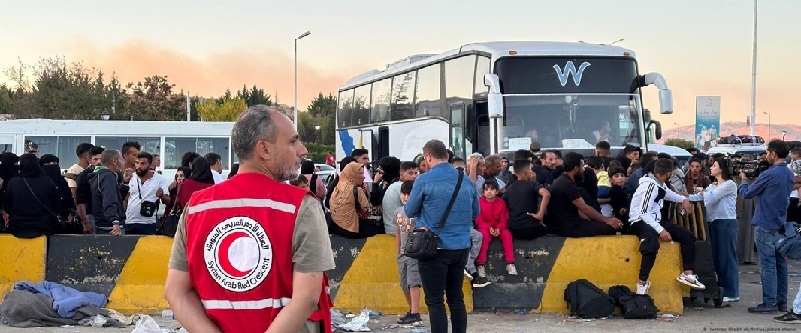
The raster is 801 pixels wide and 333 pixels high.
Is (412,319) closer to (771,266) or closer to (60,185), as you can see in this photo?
(771,266)

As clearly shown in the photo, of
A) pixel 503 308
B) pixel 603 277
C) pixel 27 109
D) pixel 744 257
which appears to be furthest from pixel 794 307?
pixel 27 109

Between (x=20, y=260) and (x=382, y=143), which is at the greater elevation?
(x=382, y=143)

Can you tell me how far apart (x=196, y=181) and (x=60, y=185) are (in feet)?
7.17

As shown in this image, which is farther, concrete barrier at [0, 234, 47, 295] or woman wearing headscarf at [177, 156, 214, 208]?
concrete barrier at [0, 234, 47, 295]

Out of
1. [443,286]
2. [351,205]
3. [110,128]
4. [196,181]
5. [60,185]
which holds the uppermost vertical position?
[110,128]

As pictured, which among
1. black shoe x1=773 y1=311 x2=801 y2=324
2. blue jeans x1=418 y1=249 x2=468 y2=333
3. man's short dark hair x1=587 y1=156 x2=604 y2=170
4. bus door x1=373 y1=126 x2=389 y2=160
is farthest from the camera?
bus door x1=373 y1=126 x2=389 y2=160

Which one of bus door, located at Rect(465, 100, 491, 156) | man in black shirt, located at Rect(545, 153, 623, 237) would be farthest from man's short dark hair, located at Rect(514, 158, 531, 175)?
bus door, located at Rect(465, 100, 491, 156)

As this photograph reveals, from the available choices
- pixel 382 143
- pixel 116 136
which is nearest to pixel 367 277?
pixel 382 143

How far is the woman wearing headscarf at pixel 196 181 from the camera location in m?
11.8

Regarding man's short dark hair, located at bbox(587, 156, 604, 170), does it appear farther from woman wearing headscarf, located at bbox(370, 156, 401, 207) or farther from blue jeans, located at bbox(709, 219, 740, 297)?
woman wearing headscarf, located at bbox(370, 156, 401, 207)

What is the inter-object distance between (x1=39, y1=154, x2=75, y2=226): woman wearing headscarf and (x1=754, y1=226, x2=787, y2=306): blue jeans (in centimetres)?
768

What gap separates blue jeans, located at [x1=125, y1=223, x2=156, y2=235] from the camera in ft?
44.0

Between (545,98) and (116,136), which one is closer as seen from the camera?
(545,98)

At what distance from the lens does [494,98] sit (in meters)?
19.1
